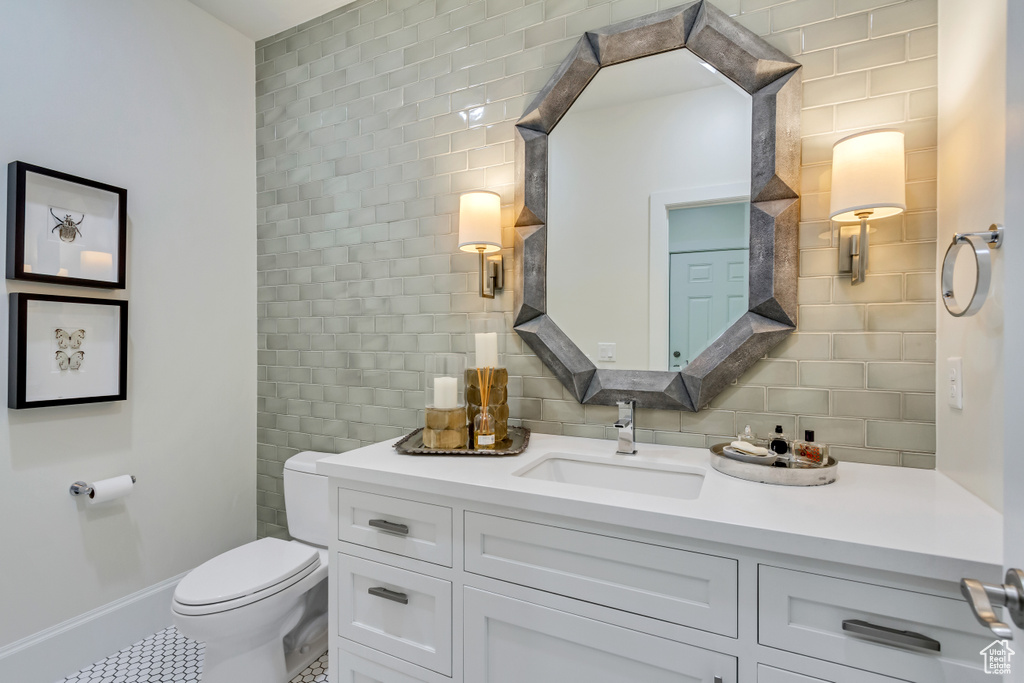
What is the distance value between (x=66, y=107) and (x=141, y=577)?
1.89 m

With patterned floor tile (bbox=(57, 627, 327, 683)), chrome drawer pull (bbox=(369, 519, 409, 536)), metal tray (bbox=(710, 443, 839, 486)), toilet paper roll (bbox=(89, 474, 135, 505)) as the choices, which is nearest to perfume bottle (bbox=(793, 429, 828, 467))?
metal tray (bbox=(710, 443, 839, 486))

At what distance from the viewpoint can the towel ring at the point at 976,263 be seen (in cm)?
93

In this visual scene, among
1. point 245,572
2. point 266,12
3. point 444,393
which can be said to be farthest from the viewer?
point 266,12

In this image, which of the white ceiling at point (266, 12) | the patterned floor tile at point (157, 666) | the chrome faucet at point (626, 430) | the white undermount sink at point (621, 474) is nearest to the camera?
the white undermount sink at point (621, 474)

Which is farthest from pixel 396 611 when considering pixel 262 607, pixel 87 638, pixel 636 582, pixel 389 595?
pixel 87 638

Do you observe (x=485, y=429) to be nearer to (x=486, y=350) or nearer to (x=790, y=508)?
(x=486, y=350)

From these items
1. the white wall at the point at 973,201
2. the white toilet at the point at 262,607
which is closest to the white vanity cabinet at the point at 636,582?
the white wall at the point at 973,201

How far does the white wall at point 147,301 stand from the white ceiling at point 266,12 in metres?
0.07

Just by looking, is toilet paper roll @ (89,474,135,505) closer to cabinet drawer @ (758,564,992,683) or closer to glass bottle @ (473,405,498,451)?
glass bottle @ (473,405,498,451)

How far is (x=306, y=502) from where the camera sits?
6.93 feet

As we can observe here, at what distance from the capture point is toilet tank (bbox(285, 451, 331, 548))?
208 centimetres

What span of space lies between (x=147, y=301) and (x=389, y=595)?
1.68 m

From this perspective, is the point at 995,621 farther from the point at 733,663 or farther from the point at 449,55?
the point at 449,55

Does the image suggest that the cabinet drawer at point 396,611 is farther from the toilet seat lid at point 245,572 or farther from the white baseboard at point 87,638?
the white baseboard at point 87,638
